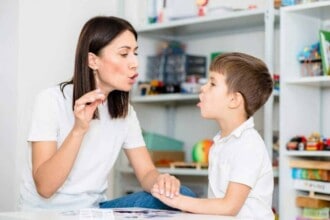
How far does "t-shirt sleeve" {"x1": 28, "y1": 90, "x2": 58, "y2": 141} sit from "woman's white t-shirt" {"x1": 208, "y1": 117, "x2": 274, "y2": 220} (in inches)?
19.3

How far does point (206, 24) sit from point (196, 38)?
0.28 meters

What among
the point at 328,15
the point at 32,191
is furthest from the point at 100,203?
the point at 328,15

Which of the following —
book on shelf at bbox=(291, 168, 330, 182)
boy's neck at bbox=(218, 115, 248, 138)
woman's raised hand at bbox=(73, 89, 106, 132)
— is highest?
woman's raised hand at bbox=(73, 89, 106, 132)

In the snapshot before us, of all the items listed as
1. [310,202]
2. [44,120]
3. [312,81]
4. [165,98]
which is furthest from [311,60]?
[44,120]

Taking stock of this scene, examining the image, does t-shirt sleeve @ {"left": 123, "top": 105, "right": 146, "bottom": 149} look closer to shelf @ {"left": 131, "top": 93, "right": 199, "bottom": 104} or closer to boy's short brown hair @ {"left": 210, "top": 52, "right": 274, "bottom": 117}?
boy's short brown hair @ {"left": 210, "top": 52, "right": 274, "bottom": 117}

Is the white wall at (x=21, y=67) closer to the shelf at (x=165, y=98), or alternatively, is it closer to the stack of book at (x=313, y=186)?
the shelf at (x=165, y=98)

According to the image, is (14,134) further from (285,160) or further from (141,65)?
(285,160)

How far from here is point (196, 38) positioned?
328 centimetres

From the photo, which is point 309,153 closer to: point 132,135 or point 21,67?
point 132,135

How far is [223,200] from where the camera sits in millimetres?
1640

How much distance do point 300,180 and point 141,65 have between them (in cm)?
109

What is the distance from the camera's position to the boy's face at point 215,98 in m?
1.87

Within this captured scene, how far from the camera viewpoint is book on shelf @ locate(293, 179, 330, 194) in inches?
94.4

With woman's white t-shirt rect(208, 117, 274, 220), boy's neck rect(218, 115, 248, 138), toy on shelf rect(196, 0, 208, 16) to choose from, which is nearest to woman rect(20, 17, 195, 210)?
woman's white t-shirt rect(208, 117, 274, 220)
